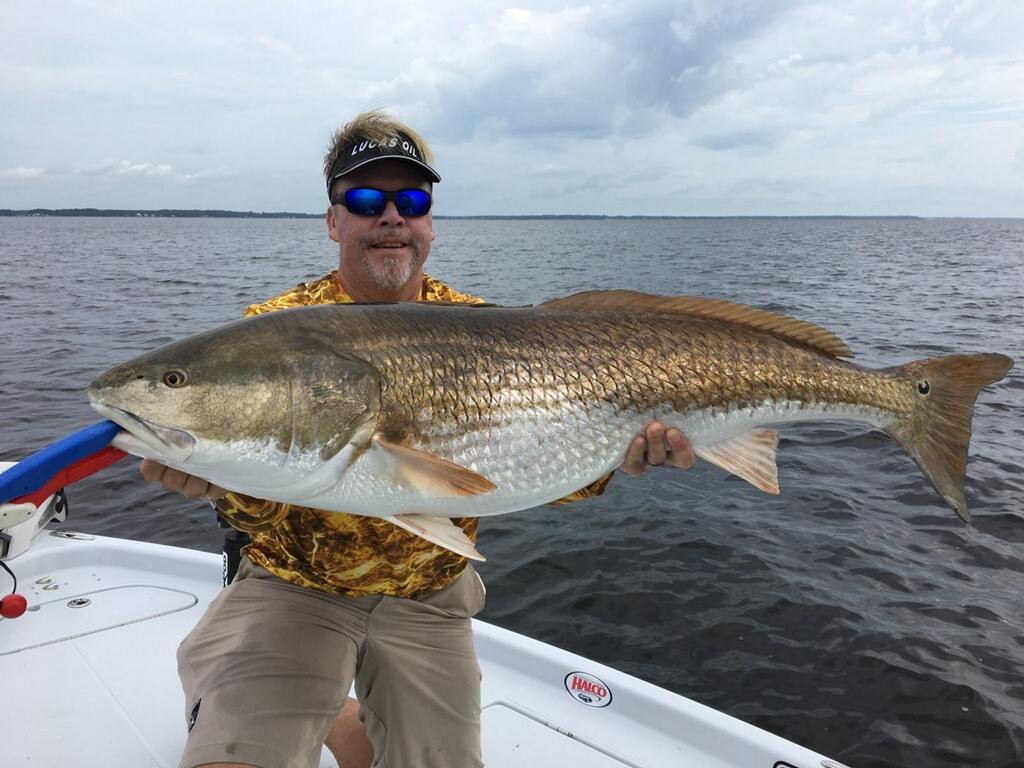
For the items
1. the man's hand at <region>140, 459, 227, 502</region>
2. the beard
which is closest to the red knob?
the man's hand at <region>140, 459, 227, 502</region>

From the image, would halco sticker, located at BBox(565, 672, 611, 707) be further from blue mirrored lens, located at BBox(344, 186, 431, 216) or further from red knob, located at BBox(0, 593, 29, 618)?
red knob, located at BBox(0, 593, 29, 618)

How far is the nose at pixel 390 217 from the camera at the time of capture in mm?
3787

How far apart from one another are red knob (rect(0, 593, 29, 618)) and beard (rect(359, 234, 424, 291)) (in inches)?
123

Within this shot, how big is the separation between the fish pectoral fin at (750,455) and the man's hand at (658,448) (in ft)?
0.73

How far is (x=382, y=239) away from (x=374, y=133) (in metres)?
0.64

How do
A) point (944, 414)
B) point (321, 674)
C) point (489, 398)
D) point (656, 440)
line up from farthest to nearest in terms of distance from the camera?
point (944, 414), point (656, 440), point (321, 674), point (489, 398)

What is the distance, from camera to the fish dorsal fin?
332cm

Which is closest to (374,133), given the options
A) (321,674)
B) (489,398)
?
(489,398)

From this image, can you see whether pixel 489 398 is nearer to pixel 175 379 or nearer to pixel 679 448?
pixel 679 448

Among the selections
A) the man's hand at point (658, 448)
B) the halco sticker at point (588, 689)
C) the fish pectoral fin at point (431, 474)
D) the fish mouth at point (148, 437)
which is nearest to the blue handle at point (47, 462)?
the fish mouth at point (148, 437)

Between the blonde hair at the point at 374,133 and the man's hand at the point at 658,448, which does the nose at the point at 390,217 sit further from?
the man's hand at the point at 658,448

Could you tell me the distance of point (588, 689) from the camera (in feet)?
13.6

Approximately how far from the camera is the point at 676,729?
3.83 m

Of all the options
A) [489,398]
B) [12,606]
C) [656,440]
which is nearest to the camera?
[489,398]
